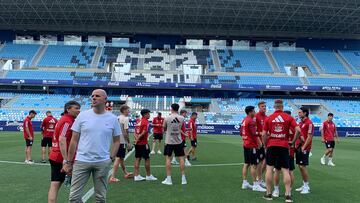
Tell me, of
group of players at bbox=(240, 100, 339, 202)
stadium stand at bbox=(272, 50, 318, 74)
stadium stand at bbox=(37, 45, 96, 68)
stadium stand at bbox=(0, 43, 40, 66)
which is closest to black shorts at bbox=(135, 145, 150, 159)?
group of players at bbox=(240, 100, 339, 202)

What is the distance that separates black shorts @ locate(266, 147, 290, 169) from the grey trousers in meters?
4.16

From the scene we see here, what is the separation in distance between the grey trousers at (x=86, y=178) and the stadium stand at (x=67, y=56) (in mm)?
50768

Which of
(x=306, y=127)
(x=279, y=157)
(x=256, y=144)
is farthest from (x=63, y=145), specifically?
(x=306, y=127)

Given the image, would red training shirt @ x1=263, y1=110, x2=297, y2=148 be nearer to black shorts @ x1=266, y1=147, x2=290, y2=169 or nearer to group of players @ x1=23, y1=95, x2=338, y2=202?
group of players @ x1=23, y1=95, x2=338, y2=202

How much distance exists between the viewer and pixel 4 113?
151 ft

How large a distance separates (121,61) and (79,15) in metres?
8.77

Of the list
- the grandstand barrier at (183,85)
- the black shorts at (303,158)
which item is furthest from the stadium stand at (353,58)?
the black shorts at (303,158)

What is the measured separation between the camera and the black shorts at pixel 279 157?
28.6ft

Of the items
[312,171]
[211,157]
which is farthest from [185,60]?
[312,171]

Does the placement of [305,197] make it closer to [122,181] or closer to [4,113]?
[122,181]

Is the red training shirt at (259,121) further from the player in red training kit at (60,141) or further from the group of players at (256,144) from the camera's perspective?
the player in red training kit at (60,141)

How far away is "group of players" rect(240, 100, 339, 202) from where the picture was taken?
8711 mm

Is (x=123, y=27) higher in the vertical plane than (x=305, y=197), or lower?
higher

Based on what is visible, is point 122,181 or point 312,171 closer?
point 122,181
